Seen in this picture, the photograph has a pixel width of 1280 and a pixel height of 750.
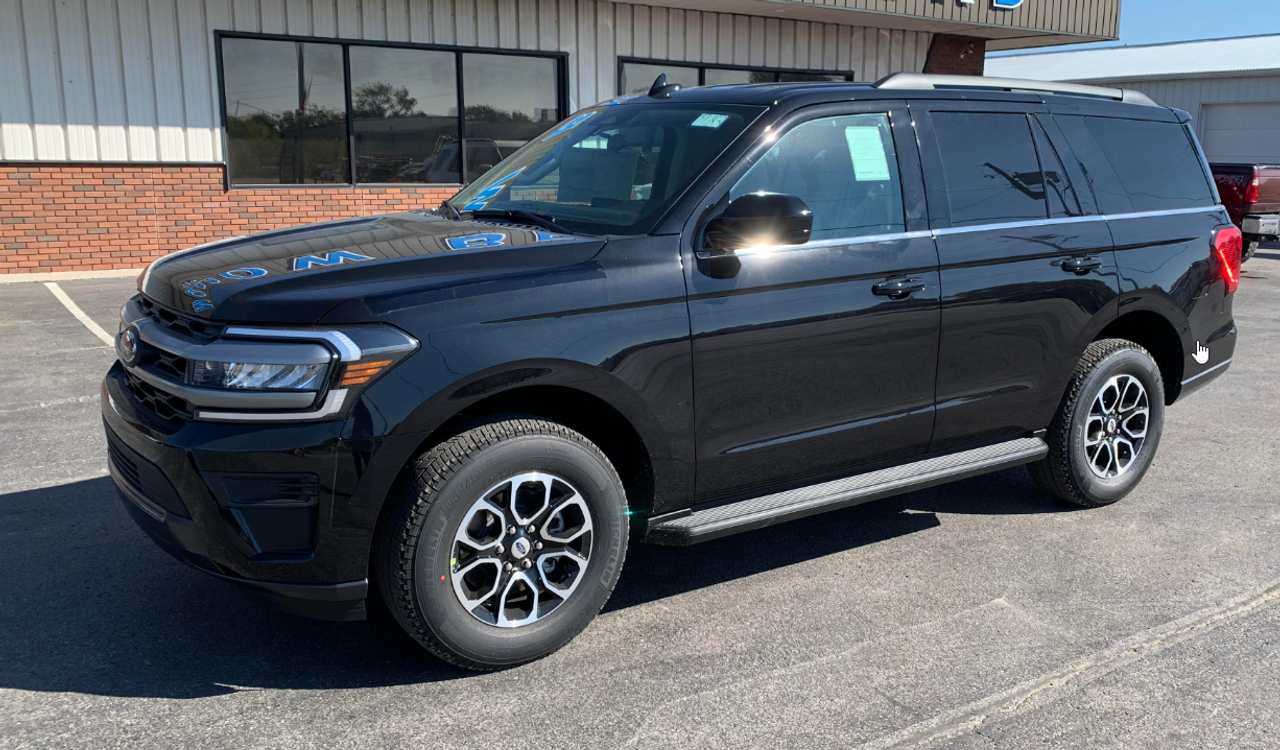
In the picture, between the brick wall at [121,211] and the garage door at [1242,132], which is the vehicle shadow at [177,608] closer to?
the brick wall at [121,211]

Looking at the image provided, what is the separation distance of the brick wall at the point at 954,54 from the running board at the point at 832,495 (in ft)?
49.9

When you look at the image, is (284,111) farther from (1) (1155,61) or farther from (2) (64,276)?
(1) (1155,61)

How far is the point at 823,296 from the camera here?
386 cm

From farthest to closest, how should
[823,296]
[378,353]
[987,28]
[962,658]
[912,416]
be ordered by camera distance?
1. [987,28]
2. [912,416]
3. [823,296]
4. [962,658]
5. [378,353]

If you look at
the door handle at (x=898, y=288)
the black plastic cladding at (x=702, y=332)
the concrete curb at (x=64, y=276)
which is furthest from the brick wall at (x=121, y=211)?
the door handle at (x=898, y=288)

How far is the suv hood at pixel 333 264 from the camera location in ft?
10.1

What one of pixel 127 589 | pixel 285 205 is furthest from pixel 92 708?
pixel 285 205

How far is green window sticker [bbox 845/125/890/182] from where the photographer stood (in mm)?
4121

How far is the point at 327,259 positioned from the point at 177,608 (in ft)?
4.63

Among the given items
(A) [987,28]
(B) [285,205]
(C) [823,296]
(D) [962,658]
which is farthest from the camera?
(A) [987,28]

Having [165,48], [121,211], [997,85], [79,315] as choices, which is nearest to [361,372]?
[997,85]

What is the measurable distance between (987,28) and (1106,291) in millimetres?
14596

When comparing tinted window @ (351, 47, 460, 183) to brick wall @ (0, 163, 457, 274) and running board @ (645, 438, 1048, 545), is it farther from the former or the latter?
running board @ (645, 438, 1048, 545)

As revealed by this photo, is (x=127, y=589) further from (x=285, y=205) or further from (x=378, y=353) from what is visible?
(x=285, y=205)
